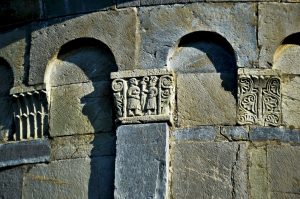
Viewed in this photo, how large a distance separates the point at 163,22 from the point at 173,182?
176cm

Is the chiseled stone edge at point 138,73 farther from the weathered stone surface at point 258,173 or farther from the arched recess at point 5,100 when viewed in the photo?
the arched recess at point 5,100

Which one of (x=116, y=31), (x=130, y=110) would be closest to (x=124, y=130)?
(x=130, y=110)

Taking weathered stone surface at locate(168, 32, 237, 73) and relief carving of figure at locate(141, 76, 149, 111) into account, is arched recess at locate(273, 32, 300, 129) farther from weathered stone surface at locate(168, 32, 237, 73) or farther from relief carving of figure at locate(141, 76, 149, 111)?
relief carving of figure at locate(141, 76, 149, 111)

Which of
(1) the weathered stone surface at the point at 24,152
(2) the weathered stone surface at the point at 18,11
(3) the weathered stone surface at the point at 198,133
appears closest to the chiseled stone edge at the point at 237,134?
(3) the weathered stone surface at the point at 198,133

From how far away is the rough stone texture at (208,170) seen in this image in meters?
14.1

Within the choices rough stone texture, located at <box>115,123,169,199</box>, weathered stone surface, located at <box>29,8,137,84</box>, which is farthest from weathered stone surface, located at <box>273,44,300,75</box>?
weathered stone surface, located at <box>29,8,137,84</box>

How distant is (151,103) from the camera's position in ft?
47.3

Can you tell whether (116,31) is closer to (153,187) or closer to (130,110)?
(130,110)

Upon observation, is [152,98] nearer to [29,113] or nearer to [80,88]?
[80,88]

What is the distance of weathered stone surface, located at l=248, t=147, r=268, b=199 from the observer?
14039 mm

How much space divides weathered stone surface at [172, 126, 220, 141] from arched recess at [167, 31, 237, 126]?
7 centimetres

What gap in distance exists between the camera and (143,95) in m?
14.5

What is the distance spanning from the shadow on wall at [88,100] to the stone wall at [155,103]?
0.01 meters

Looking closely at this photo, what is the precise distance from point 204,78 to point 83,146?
56.6 inches
